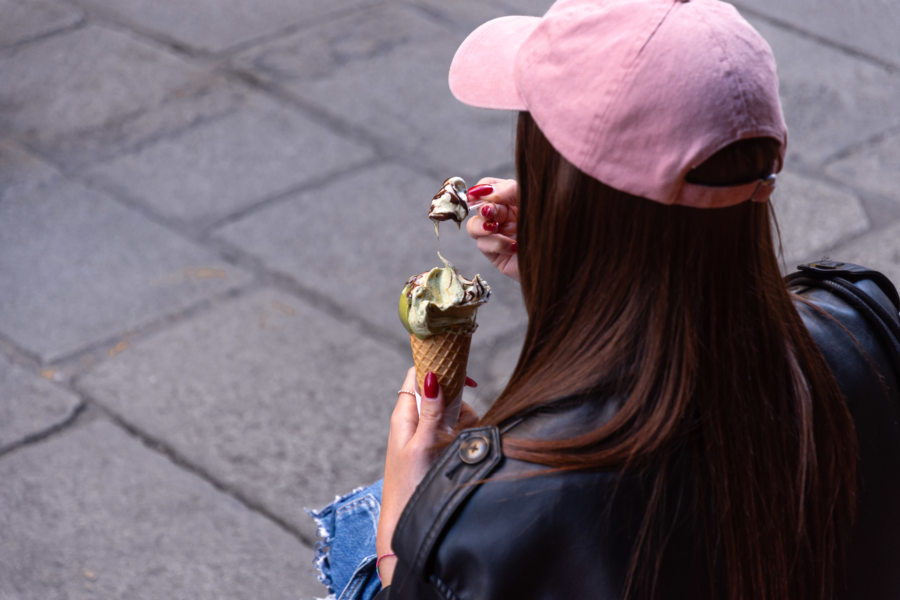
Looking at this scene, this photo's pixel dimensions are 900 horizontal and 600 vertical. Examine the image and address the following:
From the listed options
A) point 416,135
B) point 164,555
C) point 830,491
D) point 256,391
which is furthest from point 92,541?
point 416,135

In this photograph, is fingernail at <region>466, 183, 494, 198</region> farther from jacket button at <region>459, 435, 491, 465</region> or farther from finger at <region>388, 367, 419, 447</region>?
jacket button at <region>459, 435, 491, 465</region>

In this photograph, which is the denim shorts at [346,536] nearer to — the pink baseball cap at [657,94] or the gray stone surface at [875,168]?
the pink baseball cap at [657,94]

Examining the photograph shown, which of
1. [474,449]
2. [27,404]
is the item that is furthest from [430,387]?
[27,404]

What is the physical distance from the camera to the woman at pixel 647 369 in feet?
4.14

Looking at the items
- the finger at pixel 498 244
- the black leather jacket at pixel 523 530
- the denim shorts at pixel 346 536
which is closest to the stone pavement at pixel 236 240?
the denim shorts at pixel 346 536

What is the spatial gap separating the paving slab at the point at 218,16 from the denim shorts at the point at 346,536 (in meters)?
4.17

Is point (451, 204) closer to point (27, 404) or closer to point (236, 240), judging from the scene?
point (27, 404)

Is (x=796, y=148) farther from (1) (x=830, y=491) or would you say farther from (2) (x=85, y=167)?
(1) (x=830, y=491)

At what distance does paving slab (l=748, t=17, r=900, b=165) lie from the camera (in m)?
4.99

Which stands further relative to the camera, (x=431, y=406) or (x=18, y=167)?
(x=18, y=167)

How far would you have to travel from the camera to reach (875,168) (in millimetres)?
4770

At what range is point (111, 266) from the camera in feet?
13.4

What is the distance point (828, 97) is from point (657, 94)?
14.8ft

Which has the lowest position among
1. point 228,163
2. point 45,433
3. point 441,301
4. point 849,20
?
point 45,433
